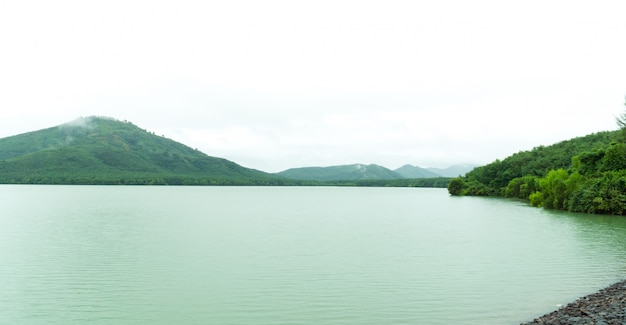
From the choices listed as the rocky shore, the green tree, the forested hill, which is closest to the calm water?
the rocky shore

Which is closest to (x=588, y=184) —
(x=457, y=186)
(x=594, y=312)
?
(x=594, y=312)

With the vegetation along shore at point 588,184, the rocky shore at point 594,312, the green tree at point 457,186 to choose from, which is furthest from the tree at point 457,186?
the rocky shore at point 594,312

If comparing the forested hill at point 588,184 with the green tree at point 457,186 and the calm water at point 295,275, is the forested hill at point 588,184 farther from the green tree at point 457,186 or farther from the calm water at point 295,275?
the green tree at point 457,186

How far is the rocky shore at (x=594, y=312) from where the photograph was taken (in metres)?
16.2

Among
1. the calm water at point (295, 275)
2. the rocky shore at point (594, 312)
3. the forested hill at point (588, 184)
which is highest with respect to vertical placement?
the forested hill at point (588, 184)

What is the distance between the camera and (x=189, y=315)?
20312mm

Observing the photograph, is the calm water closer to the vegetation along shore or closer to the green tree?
the vegetation along shore

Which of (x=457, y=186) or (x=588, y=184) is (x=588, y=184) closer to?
(x=588, y=184)

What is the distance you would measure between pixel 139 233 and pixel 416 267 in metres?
30.4

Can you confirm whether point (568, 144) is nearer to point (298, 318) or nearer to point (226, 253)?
point (226, 253)

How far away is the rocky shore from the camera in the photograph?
53.1ft

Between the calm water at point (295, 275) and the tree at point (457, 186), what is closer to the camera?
the calm water at point (295, 275)

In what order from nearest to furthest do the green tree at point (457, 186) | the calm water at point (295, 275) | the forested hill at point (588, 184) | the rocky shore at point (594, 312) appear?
the rocky shore at point (594, 312) → the calm water at point (295, 275) → the forested hill at point (588, 184) → the green tree at point (457, 186)

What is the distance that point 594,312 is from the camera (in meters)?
17.5
